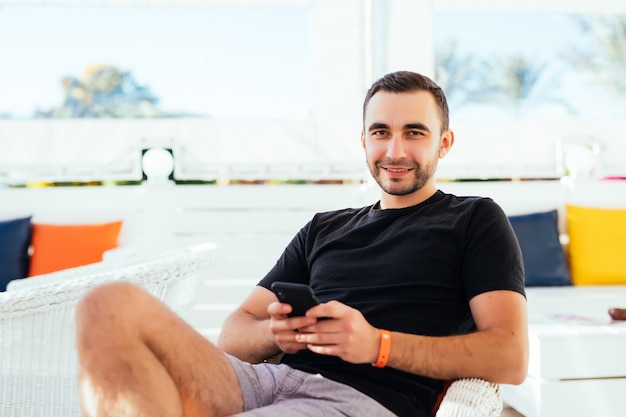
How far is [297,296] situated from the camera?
156 cm

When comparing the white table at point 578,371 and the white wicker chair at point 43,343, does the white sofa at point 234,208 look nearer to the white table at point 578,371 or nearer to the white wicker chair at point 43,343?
the white table at point 578,371

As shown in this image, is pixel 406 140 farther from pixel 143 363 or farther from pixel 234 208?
pixel 234 208

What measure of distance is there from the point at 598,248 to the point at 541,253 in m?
A: 0.39

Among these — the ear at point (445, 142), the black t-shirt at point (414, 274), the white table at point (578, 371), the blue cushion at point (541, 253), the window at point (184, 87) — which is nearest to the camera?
the black t-shirt at point (414, 274)

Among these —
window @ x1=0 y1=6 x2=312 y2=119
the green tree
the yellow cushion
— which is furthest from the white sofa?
the green tree

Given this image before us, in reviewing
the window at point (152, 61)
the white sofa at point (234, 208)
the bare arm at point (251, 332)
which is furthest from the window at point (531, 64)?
the bare arm at point (251, 332)

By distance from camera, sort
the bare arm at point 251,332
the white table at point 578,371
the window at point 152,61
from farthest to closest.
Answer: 1. the window at point 152,61
2. the white table at point 578,371
3. the bare arm at point 251,332

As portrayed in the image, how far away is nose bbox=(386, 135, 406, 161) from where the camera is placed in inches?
78.6

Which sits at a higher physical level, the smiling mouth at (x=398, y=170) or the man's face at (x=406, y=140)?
the man's face at (x=406, y=140)

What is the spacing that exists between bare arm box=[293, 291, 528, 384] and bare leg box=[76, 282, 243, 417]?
224mm

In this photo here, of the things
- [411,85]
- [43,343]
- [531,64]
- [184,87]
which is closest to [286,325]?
[411,85]

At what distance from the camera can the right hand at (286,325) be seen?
5.25 ft

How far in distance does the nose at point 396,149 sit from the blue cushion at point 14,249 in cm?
295

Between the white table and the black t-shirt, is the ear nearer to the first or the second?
the black t-shirt
